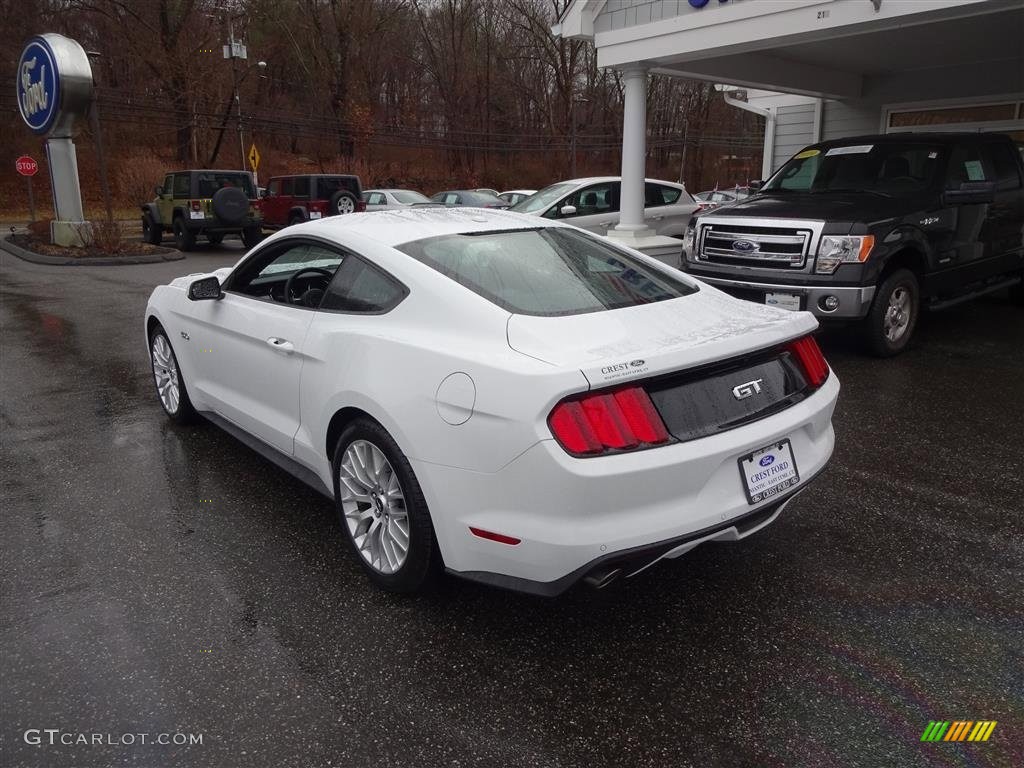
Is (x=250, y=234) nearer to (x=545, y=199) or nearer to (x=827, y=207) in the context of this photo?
(x=545, y=199)

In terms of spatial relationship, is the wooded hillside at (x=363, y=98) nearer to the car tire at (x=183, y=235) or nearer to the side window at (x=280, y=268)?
the car tire at (x=183, y=235)

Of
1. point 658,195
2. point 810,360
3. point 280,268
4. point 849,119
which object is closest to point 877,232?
point 810,360

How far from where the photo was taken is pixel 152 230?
19625 mm

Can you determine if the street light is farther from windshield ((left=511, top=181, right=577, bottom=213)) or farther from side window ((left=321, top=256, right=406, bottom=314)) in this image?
side window ((left=321, top=256, right=406, bottom=314))

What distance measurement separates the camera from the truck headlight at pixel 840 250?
6406mm

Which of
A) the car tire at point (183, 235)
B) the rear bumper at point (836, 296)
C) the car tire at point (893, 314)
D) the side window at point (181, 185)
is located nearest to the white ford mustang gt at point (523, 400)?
the rear bumper at point (836, 296)

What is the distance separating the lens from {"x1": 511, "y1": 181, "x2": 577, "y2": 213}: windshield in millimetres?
12102

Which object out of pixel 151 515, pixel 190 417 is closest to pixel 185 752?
pixel 151 515

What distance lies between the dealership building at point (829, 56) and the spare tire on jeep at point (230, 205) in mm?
9929

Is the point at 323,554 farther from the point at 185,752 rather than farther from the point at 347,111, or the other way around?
the point at 347,111

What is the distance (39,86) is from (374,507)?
58.5 ft

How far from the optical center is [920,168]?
744 centimetres

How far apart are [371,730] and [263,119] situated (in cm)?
4498

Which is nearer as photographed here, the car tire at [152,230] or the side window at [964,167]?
the side window at [964,167]
